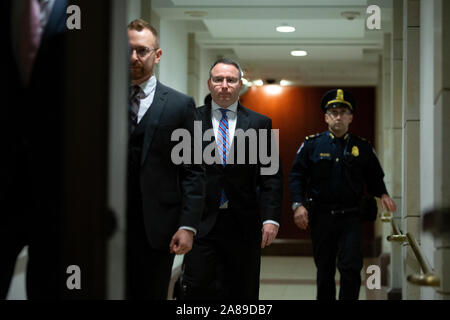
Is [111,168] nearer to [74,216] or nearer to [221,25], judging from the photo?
[74,216]

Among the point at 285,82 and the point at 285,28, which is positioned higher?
the point at 285,82

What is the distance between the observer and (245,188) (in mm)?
3953

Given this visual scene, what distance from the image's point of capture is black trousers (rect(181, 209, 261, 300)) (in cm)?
384

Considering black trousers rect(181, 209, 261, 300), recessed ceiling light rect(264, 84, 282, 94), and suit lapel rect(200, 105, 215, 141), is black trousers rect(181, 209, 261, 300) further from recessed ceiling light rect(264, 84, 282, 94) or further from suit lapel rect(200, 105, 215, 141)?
recessed ceiling light rect(264, 84, 282, 94)

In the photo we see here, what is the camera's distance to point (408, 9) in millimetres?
4184

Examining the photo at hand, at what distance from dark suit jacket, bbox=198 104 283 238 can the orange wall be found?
370 inches

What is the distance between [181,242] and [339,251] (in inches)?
96.3

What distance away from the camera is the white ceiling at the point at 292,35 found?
6953mm

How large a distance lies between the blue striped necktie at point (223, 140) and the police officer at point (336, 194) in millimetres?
1177

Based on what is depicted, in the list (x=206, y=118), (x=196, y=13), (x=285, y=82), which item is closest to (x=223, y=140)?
(x=206, y=118)

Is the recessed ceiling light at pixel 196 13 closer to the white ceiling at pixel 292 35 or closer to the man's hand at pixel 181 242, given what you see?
Result: the white ceiling at pixel 292 35

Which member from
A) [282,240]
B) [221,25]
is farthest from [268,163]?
[282,240]

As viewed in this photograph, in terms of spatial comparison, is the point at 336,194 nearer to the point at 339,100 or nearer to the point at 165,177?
the point at 339,100
